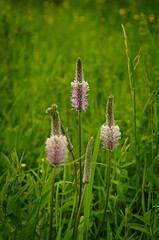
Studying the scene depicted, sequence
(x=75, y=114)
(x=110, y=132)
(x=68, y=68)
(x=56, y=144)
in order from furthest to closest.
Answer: (x=68, y=68) → (x=75, y=114) → (x=110, y=132) → (x=56, y=144)

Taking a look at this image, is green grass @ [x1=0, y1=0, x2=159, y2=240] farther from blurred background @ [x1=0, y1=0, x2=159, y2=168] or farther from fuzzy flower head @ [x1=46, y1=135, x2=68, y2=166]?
fuzzy flower head @ [x1=46, y1=135, x2=68, y2=166]

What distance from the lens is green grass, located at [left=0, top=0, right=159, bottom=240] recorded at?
62.5 inches

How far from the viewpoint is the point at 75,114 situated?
3219 millimetres

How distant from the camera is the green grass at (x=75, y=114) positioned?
1587 millimetres

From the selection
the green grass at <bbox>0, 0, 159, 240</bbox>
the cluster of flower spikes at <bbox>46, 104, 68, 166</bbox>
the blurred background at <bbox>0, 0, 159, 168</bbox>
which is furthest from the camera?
the blurred background at <bbox>0, 0, 159, 168</bbox>

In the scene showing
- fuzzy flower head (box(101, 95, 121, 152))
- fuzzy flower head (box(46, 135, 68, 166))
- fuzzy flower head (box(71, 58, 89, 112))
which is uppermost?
fuzzy flower head (box(71, 58, 89, 112))

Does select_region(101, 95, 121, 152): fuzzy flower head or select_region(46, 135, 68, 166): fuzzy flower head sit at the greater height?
select_region(101, 95, 121, 152): fuzzy flower head

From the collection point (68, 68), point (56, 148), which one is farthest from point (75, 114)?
point (56, 148)

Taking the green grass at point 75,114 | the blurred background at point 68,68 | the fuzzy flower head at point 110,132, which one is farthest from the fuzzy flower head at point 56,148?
the blurred background at point 68,68

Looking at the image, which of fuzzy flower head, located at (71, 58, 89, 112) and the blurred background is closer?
fuzzy flower head, located at (71, 58, 89, 112)

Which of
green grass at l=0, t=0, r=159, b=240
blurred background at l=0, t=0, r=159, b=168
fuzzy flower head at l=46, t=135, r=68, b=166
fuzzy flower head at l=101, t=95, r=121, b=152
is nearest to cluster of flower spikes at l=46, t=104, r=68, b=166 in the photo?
fuzzy flower head at l=46, t=135, r=68, b=166

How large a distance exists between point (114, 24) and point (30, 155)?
172 inches

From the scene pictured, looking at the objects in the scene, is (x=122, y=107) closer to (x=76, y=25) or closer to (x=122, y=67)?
(x=122, y=67)

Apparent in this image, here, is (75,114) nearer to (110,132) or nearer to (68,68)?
(68,68)
